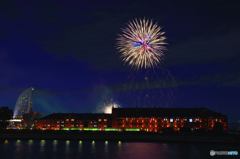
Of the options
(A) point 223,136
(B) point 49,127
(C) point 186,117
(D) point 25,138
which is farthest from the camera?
(B) point 49,127

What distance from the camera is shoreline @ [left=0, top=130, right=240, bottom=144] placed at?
380ft

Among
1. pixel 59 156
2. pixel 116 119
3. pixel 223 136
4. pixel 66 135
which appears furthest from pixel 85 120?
pixel 59 156

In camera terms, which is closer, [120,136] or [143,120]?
[120,136]

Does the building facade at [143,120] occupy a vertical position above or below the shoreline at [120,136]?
above

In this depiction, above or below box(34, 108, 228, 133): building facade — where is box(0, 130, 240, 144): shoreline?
below

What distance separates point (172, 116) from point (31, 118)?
227ft

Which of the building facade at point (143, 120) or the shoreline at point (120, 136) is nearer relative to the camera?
the shoreline at point (120, 136)

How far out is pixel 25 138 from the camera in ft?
443

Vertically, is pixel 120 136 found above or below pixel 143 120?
below

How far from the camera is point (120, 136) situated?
130125mm

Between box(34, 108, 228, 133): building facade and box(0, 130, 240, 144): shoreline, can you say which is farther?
box(34, 108, 228, 133): building facade

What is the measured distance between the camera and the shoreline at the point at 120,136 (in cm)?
11568

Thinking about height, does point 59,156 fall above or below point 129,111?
below

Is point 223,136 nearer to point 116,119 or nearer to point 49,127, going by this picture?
point 116,119
